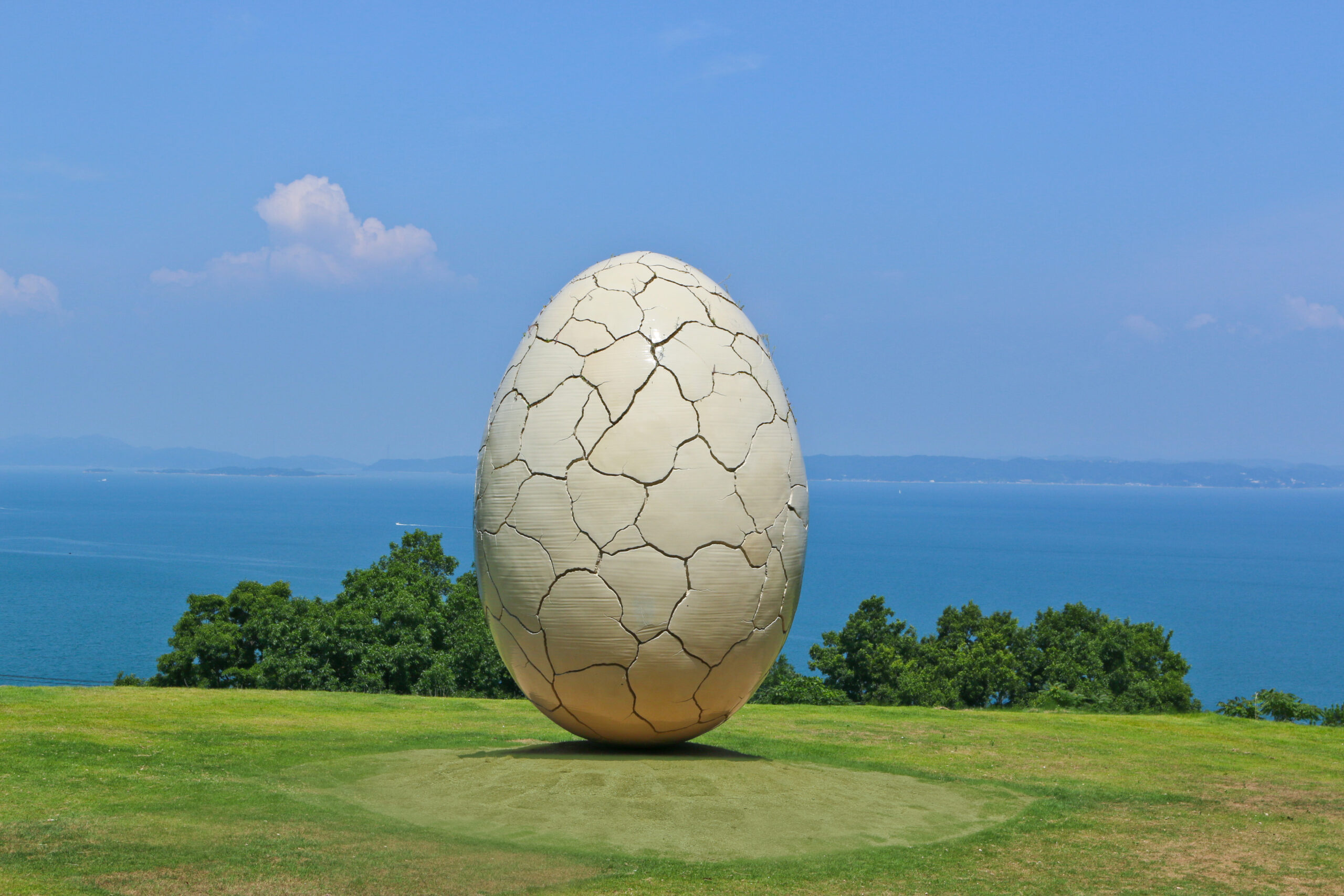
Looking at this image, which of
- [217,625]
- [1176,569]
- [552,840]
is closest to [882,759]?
[552,840]

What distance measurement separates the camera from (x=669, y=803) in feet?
29.7

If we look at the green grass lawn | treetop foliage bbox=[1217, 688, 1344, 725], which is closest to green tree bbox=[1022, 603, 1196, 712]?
treetop foliage bbox=[1217, 688, 1344, 725]

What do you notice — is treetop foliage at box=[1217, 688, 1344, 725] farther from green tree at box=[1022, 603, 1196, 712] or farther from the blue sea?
the blue sea

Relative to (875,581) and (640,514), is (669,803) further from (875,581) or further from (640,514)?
(875,581)

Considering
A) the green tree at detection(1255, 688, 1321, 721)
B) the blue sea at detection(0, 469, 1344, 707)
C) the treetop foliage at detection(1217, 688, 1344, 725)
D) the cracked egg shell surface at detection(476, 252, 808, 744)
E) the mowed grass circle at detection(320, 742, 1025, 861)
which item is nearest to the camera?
the mowed grass circle at detection(320, 742, 1025, 861)

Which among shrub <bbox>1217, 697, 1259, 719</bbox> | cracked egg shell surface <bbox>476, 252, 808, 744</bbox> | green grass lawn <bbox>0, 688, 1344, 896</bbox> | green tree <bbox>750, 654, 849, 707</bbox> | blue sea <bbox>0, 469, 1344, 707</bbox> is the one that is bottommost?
blue sea <bbox>0, 469, 1344, 707</bbox>

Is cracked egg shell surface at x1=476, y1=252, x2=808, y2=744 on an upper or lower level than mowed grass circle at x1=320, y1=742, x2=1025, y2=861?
upper

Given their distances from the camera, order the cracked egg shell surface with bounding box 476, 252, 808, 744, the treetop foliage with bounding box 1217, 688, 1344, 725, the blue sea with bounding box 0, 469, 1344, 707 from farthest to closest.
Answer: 1. the blue sea with bounding box 0, 469, 1344, 707
2. the treetop foliage with bounding box 1217, 688, 1344, 725
3. the cracked egg shell surface with bounding box 476, 252, 808, 744

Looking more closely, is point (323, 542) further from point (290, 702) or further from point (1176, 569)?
point (290, 702)

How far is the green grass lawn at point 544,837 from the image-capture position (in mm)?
7254

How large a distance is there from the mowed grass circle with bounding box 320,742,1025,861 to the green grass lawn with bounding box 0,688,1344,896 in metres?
0.12

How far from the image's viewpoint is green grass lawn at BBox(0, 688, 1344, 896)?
7.25 m

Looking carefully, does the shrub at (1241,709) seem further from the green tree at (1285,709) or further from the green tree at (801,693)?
the green tree at (801,693)

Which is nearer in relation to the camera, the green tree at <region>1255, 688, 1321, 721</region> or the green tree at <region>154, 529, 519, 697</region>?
the green tree at <region>1255, 688, 1321, 721</region>
